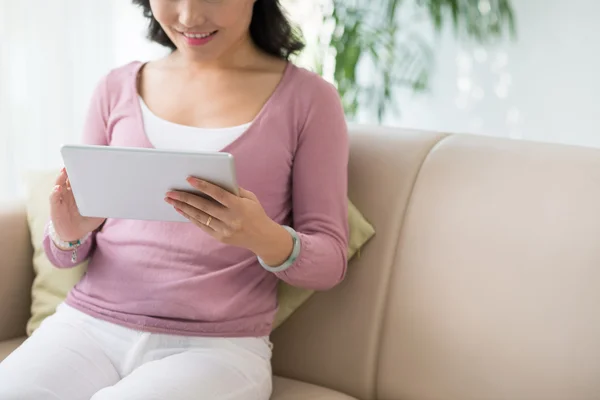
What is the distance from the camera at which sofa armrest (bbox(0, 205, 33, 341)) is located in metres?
1.70

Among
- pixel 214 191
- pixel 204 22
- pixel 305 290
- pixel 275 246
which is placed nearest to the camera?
pixel 214 191

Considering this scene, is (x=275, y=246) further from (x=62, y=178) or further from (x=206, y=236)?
(x=62, y=178)

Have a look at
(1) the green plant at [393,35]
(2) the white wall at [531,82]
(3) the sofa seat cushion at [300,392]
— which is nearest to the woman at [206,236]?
(3) the sofa seat cushion at [300,392]

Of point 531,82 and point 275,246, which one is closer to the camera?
point 275,246

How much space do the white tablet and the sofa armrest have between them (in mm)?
455

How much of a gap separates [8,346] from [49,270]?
0.17m

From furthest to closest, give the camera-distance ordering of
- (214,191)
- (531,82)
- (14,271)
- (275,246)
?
(531,82) < (14,271) < (275,246) < (214,191)

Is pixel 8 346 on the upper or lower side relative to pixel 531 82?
lower

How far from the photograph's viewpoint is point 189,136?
1.51 meters

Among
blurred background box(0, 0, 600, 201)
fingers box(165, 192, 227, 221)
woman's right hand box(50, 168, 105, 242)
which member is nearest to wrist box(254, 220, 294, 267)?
fingers box(165, 192, 227, 221)

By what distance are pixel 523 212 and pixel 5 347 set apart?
3.47 ft

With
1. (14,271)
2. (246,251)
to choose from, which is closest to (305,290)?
(246,251)

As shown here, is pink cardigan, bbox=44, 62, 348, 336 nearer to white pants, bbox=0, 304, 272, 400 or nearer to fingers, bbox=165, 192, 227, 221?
white pants, bbox=0, 304, 272, 400

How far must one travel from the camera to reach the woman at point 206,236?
4.52ft
